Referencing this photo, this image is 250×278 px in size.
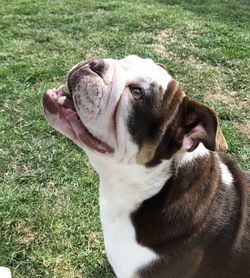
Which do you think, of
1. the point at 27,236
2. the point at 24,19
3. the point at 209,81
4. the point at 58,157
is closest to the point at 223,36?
the point at 209,81

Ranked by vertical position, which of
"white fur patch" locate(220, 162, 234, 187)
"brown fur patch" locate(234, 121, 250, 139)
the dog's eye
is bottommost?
"brown fur patch" locate(234, 121, 250, 139)

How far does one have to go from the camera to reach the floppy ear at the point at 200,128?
2598 millimetres

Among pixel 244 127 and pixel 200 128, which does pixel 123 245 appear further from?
pixel 244 127

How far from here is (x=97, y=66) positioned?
2.82 m

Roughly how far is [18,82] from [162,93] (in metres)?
2.94

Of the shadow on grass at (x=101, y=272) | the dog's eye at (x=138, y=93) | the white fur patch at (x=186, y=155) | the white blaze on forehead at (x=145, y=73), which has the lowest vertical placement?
the shadow on grass at (x=101, y=272)

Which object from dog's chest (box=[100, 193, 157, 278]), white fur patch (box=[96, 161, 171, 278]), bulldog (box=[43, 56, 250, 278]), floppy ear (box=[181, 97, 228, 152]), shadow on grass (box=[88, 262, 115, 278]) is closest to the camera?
floppy ear (box=[181, 97, 228, 152])

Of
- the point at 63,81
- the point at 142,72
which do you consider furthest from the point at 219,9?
the point at 142,72

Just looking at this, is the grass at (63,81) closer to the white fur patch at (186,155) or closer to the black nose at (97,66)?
the white fur patch at (186,155)

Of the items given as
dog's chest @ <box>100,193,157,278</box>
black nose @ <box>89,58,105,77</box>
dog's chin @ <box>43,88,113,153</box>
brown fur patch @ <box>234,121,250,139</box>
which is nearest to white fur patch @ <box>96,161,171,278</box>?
dog's chest @ <box>100,193,157,278</box>

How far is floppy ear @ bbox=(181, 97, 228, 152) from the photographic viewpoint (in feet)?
8.52

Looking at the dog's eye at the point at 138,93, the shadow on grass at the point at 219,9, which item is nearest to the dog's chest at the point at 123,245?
the dog's eye at the point at 138,93

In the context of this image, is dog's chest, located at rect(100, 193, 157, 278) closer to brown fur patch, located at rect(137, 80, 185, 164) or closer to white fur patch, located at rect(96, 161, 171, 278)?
white fur patch, located at rect(96, 161, 171, 278)

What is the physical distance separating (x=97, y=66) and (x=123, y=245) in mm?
989
